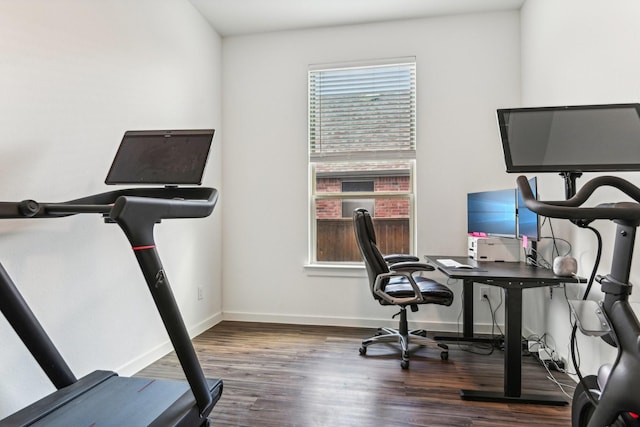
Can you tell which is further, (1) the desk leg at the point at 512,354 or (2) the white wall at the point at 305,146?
(2) the white wall at the point at 305,146

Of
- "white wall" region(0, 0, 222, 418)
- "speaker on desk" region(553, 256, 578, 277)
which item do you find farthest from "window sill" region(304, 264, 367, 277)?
"speaker on desk" region(553, 256, 578, 277)

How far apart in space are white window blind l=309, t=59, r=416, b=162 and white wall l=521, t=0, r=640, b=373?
1.04 m

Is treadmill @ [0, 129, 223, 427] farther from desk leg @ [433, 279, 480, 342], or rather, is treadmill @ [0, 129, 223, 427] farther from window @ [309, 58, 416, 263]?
desk leg @ [433, 279, 480, 342]

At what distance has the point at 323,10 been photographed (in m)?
3.23

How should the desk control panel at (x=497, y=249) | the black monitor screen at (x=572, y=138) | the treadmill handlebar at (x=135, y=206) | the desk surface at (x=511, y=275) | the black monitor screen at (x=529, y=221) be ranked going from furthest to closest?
the desk control panel at (x=497, y=249)
the black monitor screen at (x=529, y=221)
the desk surface at (x=511, y=275)
the black monitor screen at (x=572, y=138)
the treadmill handlebar at (x=135, y=206)

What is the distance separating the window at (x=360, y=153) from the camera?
11.2ft

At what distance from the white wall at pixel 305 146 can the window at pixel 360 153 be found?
0.39 feet

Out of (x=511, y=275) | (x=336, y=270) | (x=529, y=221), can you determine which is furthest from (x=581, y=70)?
(x=336, y=270)

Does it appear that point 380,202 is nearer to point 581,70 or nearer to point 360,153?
point 360,153

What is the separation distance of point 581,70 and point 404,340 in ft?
7.28

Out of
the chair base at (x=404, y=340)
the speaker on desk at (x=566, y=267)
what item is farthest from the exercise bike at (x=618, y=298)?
the chair base at (x=404, y=340)

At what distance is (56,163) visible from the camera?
1.90 metres

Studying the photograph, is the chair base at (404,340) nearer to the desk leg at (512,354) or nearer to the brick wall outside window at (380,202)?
the desk leg at (512,354)

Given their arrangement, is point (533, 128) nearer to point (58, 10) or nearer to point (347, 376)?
point (347, 376)
